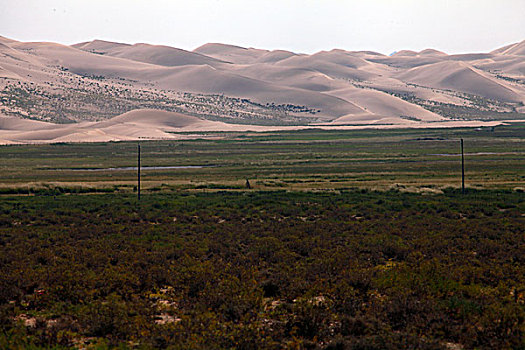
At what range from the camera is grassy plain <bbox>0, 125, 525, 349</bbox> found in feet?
39.8

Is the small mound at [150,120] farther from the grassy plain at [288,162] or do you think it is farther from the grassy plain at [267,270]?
the grassy plain at [267,270]

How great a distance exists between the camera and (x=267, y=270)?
1838cm

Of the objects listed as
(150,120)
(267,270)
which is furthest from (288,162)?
(150,120)

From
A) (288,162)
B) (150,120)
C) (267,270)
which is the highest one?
(267,270)

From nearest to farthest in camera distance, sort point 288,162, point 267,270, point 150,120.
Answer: point 267,270
point 288,162
point 150,120

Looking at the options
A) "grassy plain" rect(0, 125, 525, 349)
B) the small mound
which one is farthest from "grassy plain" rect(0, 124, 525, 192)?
the small mound

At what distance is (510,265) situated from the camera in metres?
17.7

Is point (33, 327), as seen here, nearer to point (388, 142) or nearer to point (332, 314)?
point (332, 314)

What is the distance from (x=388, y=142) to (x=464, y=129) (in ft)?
156

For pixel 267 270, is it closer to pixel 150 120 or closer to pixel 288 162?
pixel 288 162

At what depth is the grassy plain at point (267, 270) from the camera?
39.8 ft

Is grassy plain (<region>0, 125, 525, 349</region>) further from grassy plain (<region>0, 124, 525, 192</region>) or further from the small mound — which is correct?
the small mound

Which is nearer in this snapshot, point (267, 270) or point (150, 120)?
point (267, 270)

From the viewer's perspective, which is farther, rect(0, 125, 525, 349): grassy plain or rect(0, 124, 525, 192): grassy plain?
rect(0, 124, 525, 192): grassy plain
